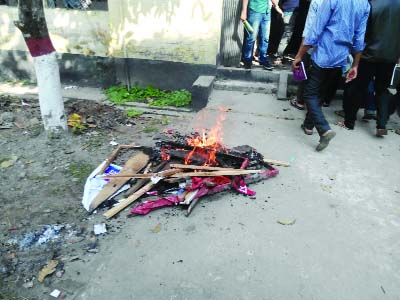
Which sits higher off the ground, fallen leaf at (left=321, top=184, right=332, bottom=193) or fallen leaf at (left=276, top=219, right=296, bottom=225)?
fallen leaf at (left=321, top=184, right=332, bottom=193)

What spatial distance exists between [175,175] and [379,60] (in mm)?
3731

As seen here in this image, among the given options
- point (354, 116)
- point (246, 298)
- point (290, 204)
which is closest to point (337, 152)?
point (354, 116)

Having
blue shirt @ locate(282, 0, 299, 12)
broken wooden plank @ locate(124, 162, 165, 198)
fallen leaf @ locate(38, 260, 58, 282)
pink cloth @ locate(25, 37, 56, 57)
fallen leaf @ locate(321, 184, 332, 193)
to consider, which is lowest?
fallen leaf @ locate(38, 260, 58, 282)

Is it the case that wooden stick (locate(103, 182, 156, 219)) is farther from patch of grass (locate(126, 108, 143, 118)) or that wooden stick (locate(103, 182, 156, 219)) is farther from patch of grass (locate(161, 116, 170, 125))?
patch of grass (locate(126, 108, 143, 118))

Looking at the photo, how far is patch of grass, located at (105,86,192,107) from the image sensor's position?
6.92 meters

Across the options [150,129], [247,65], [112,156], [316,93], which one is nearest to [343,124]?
[316,93]

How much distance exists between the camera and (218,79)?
748cm

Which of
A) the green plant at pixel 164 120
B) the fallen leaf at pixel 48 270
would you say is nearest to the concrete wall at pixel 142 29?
the green plant at pixel 164 120

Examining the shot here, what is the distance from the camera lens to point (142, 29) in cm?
705

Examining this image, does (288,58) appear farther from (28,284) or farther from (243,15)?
(28,284)

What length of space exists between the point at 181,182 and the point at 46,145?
2398 millimetres

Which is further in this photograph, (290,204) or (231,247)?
(290,204)

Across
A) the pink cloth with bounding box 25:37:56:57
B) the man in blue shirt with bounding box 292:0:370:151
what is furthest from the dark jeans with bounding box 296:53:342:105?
the pink cloth with bounding box 25:37:56:57

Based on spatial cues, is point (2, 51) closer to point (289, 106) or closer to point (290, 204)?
point (289, 106)
